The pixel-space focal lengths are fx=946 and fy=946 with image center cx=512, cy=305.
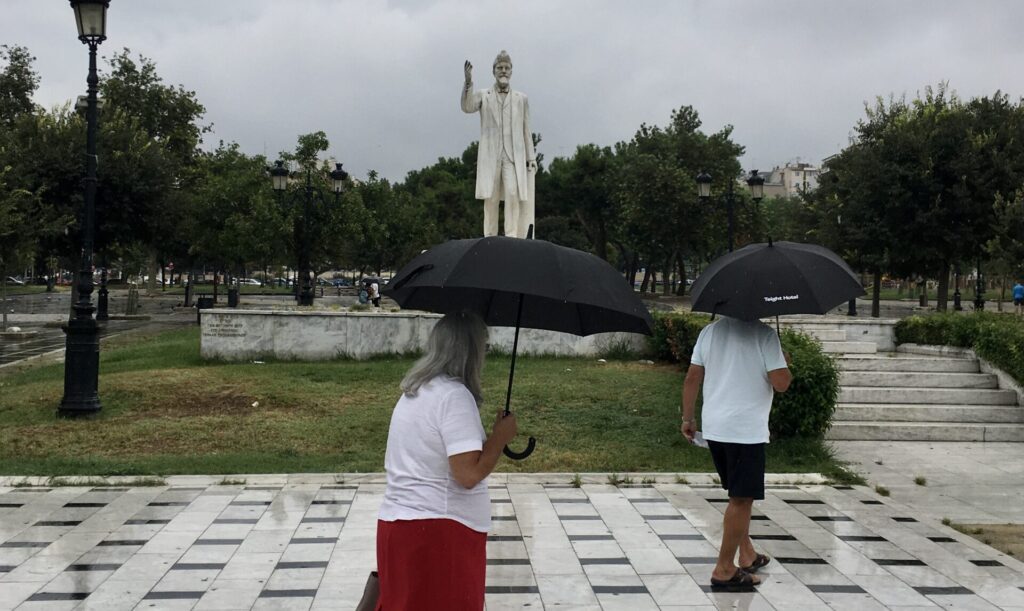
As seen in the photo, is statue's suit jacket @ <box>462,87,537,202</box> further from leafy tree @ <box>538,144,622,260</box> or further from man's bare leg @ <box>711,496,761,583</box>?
leafy tree @ <box>538,144,622,260</box>

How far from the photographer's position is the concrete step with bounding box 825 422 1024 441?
1055cm

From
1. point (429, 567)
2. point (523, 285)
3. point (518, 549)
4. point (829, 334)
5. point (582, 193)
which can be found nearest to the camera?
point (429, 567)

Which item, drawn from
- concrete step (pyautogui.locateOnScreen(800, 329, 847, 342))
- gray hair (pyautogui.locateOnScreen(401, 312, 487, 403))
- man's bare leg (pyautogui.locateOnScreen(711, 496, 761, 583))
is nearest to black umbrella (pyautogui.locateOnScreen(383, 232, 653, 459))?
gray hair (pyautogui.locateOnScreen(401, 312, 487, 403))

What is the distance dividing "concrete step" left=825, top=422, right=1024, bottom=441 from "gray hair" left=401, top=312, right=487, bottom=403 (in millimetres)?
8196

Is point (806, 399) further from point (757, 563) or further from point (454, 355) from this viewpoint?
point (454, 355)

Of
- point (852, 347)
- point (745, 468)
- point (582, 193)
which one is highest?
point (582, 193)

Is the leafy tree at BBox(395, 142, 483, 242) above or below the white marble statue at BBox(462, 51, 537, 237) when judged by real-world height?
above

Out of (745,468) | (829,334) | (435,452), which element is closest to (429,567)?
(435,452)

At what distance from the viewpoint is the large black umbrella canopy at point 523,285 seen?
10.9 ft

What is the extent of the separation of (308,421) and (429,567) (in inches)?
312

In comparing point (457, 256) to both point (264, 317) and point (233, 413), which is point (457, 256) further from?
point (264, 317)

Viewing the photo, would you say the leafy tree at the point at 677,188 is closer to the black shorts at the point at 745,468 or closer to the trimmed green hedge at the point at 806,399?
the trimmed green hedge at the point at 806,399

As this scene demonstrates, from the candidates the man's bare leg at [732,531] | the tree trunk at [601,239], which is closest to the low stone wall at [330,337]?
the man's bare leg at [732,531]

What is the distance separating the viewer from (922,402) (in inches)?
454
